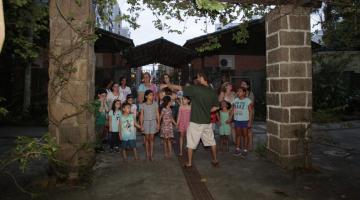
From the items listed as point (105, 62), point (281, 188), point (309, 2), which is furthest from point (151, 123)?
point (105, 62)

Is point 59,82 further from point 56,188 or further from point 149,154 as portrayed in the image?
point 149,154

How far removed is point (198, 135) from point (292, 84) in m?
2.02

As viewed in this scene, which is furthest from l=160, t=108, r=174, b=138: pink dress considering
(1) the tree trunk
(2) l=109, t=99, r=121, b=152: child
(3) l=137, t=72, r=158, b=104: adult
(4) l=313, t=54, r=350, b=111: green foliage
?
(4) l=313, t=54, r=350, b=111: green foliage

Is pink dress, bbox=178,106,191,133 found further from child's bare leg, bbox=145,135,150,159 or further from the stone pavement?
child's bare leg, bbox=145,135,150,159

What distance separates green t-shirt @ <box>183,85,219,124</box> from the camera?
6688mm

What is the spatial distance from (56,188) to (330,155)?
19.3 feet

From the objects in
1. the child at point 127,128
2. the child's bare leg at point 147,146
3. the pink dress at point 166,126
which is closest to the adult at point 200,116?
the pink dress at point 166,126

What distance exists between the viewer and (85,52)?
5.77 m

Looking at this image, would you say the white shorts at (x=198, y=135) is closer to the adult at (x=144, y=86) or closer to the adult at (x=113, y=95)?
the adult at (x=144, y=86)

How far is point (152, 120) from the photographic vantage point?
288 inches

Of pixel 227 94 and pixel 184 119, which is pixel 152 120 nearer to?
pixel 184 119

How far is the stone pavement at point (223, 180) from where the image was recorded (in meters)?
5.05

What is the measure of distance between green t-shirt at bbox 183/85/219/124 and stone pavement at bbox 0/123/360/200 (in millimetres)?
928

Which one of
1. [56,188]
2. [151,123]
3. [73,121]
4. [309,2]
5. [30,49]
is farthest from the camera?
[151,123]
